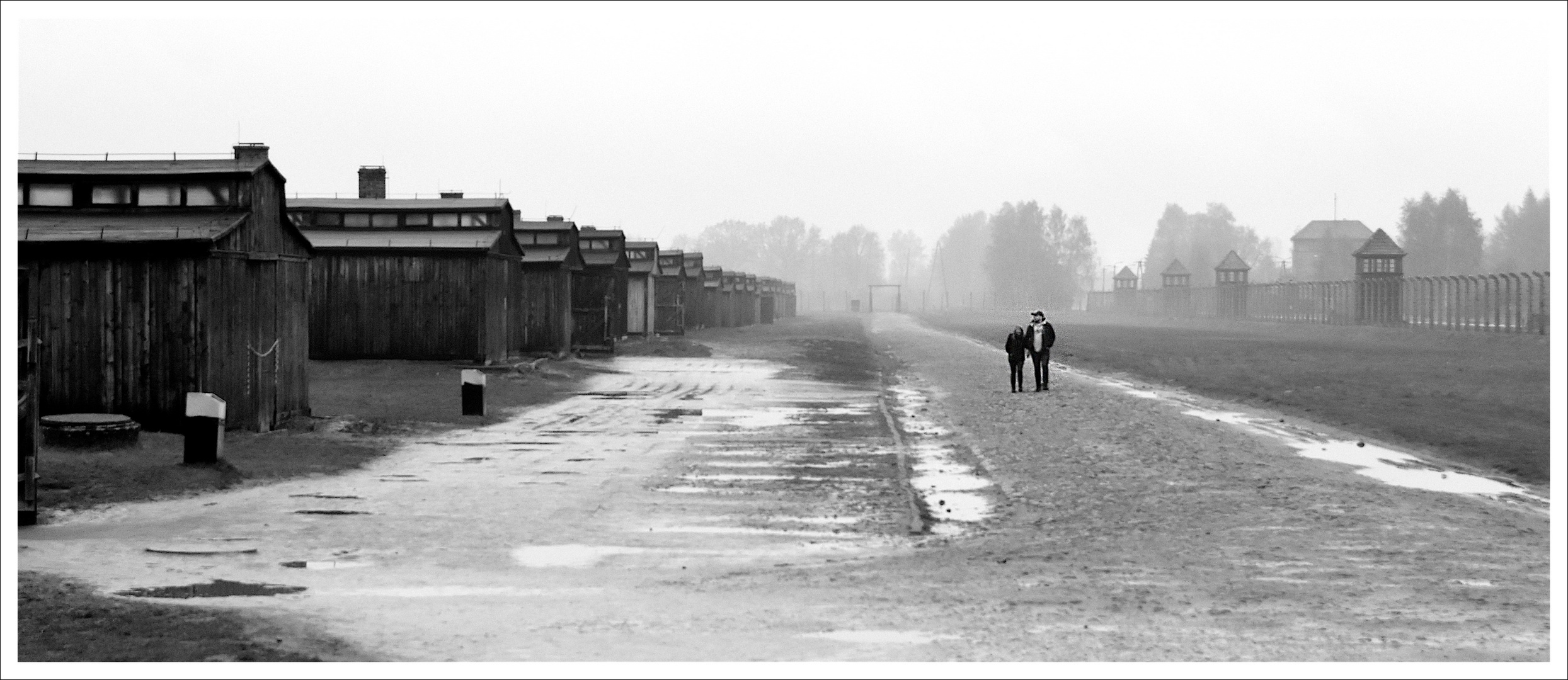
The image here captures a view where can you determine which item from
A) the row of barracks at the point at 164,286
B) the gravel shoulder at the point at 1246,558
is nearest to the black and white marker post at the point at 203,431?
the row of barracks at the point at 164,286

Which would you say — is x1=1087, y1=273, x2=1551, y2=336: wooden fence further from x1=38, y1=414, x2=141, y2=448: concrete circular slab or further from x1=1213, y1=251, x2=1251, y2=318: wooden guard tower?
x1=38, y1=414, x2=141, y2=448: concrete circular slab

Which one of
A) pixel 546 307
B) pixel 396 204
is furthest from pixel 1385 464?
pixel 546 307

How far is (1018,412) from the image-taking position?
25562 mm

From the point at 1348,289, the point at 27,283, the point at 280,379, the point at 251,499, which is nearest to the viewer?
the point at 27,283

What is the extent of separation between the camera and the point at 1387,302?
243ft

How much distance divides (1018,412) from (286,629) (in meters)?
18.4

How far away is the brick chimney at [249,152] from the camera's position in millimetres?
20844

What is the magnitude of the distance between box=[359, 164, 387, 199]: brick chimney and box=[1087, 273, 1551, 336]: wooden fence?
3601cm

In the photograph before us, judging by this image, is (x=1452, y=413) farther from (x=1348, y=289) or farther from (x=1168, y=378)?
(x=1348, y=289)

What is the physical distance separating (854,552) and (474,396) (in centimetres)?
1381

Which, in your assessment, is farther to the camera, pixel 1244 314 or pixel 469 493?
pixel 1244 314

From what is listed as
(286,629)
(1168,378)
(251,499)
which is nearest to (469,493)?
(251,499)

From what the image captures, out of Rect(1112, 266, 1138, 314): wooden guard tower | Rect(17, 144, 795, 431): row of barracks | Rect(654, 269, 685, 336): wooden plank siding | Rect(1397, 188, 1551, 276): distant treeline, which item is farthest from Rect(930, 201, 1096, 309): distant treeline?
Rect(17, 144, 795, 431): row of barracks

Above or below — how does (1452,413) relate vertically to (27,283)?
below
